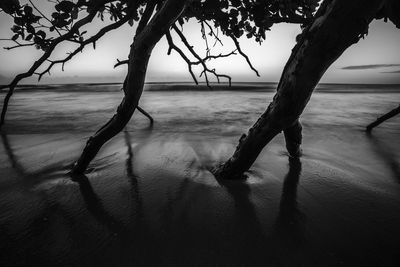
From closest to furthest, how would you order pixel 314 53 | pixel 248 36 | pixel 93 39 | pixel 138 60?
pixel 314 53 → pixel 138 60 → pixel 93 39 → pixel 248 36

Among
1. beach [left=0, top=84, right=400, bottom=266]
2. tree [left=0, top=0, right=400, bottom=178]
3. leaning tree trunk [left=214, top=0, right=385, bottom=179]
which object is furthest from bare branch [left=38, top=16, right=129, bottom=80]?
leaning tree trunk [left=214, top=0, right=385, bottom=179]

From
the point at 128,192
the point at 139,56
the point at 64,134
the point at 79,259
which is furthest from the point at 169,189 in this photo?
the point at 64,134

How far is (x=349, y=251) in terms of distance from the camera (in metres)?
1.54

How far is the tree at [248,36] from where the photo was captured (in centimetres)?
153

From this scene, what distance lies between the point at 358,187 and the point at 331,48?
67.6 inches

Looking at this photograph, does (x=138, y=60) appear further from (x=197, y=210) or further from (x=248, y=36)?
(x=248, y=36)

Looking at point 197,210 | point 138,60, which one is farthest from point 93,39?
point 197,210

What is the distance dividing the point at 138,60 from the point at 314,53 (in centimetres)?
150

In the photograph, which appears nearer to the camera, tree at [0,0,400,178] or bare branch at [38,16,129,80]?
tree at [0,0,400,178]

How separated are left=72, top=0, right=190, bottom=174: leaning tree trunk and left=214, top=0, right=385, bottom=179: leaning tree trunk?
1.03 meters

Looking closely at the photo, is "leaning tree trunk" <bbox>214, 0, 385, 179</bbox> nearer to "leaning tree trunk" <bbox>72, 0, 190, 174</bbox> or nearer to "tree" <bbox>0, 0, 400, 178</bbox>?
"tree" <bbox>0, 0, 400, 178</bbox>

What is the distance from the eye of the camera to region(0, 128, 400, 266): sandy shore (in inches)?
60.7

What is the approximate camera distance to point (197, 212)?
206cm

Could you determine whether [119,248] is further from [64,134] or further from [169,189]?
[64,134]
